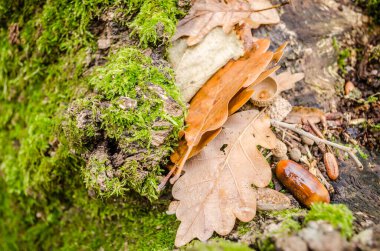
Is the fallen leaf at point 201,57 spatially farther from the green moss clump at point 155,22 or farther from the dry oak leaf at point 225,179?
the dry oak leaf at point 225,179

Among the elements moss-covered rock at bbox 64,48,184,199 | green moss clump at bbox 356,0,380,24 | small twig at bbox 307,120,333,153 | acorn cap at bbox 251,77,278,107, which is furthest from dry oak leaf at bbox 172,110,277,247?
green moss clump at bbox 356,0,380,24

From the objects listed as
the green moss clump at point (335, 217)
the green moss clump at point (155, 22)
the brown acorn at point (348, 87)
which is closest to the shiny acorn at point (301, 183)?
→ the green moss clump at point (335, 217)

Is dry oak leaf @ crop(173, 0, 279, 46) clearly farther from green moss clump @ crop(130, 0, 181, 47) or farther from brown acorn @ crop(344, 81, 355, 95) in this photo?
brown acorn @ crop(344, 81, 355, 95)

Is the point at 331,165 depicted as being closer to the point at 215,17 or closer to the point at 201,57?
the point at 201,57

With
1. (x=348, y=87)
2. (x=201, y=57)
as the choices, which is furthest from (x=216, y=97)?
(x=348, y=87)

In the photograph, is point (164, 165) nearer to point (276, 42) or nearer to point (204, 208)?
point (204, 208)

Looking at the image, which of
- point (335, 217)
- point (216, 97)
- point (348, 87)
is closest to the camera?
point (335, 217)

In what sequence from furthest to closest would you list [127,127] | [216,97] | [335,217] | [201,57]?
[201,57] < [216,97] < [127,127] < [335,217]
